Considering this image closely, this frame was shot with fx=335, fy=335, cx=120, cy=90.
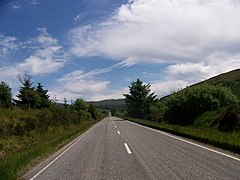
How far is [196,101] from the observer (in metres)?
47.9

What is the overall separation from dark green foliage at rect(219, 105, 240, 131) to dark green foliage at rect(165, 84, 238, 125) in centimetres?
1529

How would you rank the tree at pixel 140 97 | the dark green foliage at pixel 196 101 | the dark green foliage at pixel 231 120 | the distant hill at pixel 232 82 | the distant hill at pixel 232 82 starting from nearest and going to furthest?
the dark green foliage at pixel 231 120 → the dark green foliage at pixel 196 101 → the distant hill at pixel 232 82 → the distant hill at pixel 232 82 → the tree at pixel 140 97

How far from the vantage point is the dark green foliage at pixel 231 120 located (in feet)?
92.9

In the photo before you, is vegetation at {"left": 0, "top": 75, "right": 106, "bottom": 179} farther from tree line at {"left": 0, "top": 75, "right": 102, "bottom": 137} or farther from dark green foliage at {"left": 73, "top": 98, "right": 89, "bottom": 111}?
dark green foliage at {"left": 73, "top": 98, "right": 89, "bottom": 111}

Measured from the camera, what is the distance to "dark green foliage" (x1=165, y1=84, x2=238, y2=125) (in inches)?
1830

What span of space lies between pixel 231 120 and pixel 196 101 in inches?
732

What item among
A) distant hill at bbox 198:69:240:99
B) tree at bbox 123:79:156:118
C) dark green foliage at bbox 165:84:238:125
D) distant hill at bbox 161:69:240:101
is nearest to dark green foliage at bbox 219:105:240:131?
dark green foliage at bbox 165:84:238:125

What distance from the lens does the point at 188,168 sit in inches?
393

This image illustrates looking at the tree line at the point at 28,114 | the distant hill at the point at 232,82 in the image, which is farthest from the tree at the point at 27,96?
the distant hill at the point at 232,82

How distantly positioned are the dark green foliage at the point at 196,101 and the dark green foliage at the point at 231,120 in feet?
50.2

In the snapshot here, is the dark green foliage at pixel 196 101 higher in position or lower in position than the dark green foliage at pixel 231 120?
higher

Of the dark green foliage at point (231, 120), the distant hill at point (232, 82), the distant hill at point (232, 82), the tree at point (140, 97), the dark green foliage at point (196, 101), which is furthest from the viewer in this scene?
the tree at point (140, 97)

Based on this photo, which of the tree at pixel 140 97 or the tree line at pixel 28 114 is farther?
the tree at pixel 140 97

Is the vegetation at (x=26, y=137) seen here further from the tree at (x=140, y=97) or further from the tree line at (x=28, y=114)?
the tree at (x=140, y=97)
